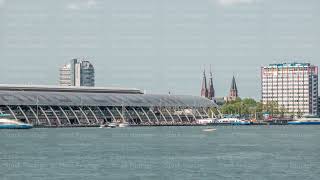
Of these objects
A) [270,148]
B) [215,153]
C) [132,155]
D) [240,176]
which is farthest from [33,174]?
[270,148]

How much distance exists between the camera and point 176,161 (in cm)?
8469

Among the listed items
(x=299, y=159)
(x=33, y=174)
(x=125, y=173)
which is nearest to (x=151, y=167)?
(x=125, y=173)

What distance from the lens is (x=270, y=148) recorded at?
11094 cm

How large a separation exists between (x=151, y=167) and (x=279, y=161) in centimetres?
1490

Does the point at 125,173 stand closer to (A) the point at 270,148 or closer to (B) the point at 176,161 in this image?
(B) the point at 176,161

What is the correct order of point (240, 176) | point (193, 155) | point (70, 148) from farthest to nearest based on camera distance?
point (70, 148)
point (193, 155)
point (240, 176)

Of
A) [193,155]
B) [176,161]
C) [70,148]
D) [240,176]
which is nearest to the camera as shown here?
[240,176]

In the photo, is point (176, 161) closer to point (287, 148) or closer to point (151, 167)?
point (151, 167)

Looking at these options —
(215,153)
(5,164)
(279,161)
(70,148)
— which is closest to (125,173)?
(5,164)

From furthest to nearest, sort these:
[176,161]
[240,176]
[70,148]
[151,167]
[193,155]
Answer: [70,148]
[193,155]
[176,161]
[151,167]
[240,176]

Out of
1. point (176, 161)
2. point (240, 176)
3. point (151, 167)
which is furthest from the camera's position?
point (176, 161)

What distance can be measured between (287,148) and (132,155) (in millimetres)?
25538

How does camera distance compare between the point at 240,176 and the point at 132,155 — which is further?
the point at 132,155

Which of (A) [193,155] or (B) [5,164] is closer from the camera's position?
(B) [5,164]
